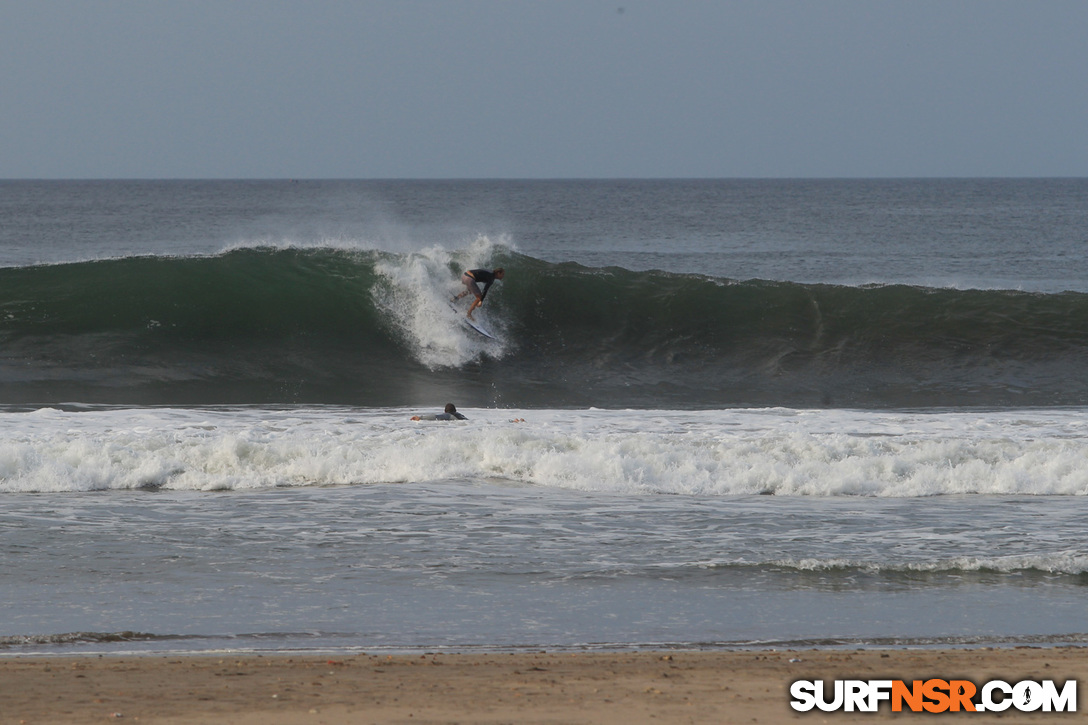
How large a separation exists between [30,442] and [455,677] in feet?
23.3

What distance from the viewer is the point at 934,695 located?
Result: 15.9ft

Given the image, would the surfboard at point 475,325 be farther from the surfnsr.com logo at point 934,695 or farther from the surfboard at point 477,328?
the surfnsr.com logo at point 934,695

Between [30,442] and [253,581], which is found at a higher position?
[30,442]

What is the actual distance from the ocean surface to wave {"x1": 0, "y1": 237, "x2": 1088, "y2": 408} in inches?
2.7

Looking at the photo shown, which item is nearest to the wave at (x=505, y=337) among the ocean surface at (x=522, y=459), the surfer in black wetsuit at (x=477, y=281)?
the ocean surface at (x=522, y=459)

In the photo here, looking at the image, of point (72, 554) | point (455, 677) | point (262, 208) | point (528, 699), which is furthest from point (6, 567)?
point (262, 208)

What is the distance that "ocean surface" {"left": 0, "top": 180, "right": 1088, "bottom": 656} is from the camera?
6359mm

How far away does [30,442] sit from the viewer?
10516 millimetres

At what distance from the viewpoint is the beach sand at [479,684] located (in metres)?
4.49

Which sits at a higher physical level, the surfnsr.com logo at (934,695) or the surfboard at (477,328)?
the surfboard at (477,328)

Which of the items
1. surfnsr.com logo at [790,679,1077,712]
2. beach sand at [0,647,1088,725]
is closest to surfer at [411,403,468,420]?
beach sand at [0,647,1088,725]

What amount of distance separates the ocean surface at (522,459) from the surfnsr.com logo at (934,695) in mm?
836

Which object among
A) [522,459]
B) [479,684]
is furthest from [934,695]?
[522,459]

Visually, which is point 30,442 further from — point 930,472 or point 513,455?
point 930,472
